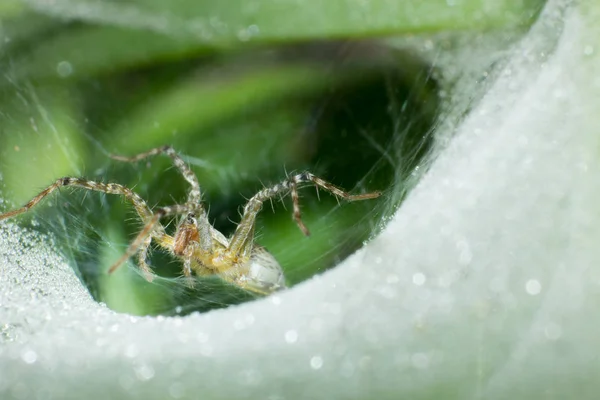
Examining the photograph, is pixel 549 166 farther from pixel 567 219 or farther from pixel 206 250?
pixel 206 250

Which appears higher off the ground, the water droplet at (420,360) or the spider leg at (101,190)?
the water droplet at (420,360)

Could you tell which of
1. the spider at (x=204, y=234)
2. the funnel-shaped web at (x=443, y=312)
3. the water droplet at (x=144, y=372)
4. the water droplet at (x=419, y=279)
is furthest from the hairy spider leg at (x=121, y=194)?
the water droplet at (x=419, y=279)

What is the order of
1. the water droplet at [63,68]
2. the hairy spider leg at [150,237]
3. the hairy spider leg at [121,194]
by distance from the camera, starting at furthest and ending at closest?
the water droplet at [63,68] < the hairy spider leg at [121,194] < the hairy spider leg at [150,237]

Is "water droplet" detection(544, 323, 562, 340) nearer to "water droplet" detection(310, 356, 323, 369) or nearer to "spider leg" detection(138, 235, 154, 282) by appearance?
"water droplet" detection(310, 356, 323, 369)

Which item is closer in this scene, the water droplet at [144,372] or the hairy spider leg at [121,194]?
the water droplet at [144,372]

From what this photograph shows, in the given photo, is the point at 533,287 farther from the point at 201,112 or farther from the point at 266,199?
the point at 201,112

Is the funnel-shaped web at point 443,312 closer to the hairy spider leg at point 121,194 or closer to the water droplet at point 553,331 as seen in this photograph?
the water droplet at point 553,331

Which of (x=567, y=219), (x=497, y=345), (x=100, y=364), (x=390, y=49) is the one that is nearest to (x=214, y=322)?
(x=100, y=364)

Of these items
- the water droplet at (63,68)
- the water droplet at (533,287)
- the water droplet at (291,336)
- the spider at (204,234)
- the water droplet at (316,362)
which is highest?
the water droplet at (533,287)
